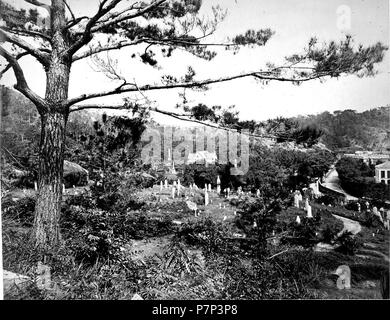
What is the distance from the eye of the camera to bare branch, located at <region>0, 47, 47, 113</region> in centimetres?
442

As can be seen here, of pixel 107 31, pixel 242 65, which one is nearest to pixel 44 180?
pixel 107 31

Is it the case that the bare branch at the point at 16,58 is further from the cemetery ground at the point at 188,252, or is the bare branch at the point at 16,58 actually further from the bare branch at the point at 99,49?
the cemetery ground at the point at 188,252

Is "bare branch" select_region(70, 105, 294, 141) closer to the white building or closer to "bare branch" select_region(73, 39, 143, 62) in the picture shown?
"bare branch" select_region(73, 39, 143, 62)

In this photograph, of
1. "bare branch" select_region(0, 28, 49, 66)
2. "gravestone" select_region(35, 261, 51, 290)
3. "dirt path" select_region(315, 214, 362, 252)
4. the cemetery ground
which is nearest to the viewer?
"gravestone" select_region(35, 261, 51, 290)

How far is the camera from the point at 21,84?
181 inches

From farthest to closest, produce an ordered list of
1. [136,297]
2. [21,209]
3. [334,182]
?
1. [21,209]
2. [334,182]
3. [136,297]

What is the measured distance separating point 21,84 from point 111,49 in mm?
A: 1430

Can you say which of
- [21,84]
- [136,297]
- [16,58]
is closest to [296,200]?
[136,297]

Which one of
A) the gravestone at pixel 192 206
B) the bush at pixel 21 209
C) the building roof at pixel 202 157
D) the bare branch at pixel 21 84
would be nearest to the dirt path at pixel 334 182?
the building roof at pixel 202 157

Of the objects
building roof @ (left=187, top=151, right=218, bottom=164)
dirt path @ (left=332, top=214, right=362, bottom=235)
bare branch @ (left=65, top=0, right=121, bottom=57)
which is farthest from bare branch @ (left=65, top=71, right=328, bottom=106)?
dirt path @ (left=332, top=214, right=362, bottom=235)

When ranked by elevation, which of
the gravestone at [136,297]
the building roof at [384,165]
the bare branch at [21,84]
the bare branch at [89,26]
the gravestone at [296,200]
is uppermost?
the bare branch at [89,26]

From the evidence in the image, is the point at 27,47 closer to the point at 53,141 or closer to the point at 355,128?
the point at 53,141

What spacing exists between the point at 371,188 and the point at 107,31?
4.76 metres

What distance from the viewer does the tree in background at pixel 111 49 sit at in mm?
4582
